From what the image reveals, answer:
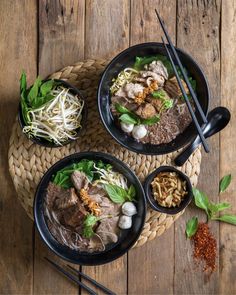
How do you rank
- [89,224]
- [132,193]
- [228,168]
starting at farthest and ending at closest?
[228,168]
[132,193]
[89,224]

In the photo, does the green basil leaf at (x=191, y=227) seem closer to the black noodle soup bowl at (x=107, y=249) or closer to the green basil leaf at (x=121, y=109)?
the black noodle soup bowl at (x=107, y=249)

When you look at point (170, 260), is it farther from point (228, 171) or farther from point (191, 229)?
point (228, 171)

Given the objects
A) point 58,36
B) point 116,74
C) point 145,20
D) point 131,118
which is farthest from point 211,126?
point 58,36

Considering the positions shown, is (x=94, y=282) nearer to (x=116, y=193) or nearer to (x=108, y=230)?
(x=108, y=230)

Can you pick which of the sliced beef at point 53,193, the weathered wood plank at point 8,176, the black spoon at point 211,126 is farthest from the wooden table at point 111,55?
the sliced beef at point 53,193

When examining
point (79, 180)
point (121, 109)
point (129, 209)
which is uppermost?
point (121, 109)

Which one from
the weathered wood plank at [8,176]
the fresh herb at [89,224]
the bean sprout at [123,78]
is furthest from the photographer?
the weathered wood plank at [8,176]

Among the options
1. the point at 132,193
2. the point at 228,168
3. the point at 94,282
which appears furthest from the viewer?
the point at 228,168
